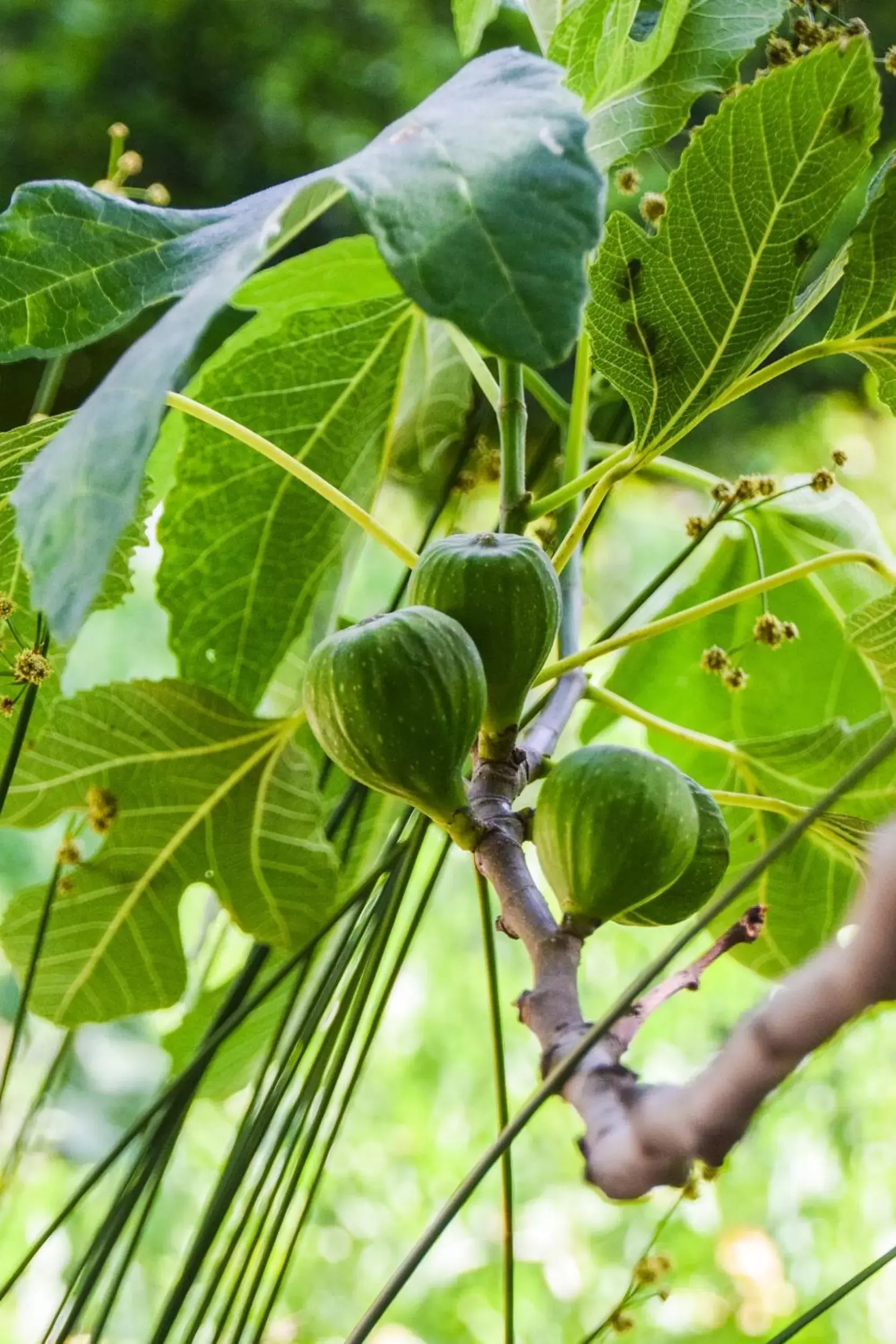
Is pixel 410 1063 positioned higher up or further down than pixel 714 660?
higher up

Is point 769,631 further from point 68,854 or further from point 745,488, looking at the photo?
point 68,854

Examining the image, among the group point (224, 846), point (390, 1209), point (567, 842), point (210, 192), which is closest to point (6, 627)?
point (224, 846)

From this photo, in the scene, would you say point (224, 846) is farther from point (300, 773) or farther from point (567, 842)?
point (567, 842)

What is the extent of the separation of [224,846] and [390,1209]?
861mm

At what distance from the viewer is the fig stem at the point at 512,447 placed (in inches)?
14.8

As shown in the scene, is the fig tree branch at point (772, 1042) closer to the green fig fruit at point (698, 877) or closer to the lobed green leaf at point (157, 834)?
the green fig fruit at point (698, 877)

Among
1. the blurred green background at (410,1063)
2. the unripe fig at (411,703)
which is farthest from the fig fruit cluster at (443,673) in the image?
the blurred green background at (410,1063)

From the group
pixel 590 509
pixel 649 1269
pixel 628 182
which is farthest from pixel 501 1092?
pixel 628 182

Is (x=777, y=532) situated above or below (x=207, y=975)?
above

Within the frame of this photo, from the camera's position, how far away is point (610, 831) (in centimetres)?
29

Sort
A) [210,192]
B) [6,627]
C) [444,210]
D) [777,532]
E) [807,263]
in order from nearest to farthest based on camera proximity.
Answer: [444,210]
[807,263]
[6,627]
[777,532]
[210,192]

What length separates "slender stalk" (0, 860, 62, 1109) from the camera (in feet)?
1.38

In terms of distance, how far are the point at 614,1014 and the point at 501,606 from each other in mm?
129

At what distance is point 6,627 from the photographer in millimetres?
440
